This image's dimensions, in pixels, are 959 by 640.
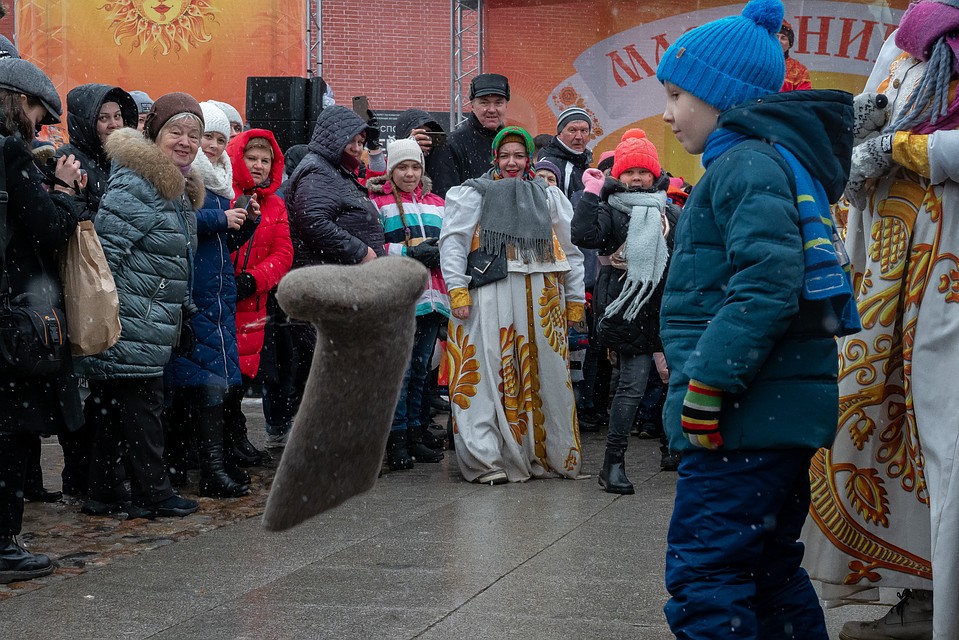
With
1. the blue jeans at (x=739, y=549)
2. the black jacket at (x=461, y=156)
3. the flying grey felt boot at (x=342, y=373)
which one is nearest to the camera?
the flying grey felt boot at (x=342, y=373)

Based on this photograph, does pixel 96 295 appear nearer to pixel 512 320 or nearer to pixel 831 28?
pixel 512 320

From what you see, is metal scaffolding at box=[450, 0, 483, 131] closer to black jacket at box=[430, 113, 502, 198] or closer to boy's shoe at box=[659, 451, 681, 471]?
black jacket at box=[430, 113, 502, 198]

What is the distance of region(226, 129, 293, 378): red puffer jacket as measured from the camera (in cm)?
696

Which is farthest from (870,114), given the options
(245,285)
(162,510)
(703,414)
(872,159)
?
(245,285)

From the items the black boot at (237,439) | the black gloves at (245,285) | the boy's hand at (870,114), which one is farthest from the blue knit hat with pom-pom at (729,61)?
the black boot at (237,439)

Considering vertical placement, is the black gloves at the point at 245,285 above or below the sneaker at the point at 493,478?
above

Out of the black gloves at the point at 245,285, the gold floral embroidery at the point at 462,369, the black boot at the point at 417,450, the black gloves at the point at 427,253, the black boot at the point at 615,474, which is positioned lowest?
the black boot at the point at 417,450

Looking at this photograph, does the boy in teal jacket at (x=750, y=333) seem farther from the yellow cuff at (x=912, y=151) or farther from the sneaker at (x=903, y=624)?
the sneaker at (x=903, y=624)

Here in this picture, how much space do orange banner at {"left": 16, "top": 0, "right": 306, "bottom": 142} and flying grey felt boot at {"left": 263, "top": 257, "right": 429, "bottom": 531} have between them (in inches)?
474

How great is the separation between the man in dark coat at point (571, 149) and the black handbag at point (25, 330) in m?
4.95

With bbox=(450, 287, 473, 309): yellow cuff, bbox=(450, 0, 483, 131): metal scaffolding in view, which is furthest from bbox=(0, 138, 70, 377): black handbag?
bbox=(450, 0, 483, 131): metal scaffolding

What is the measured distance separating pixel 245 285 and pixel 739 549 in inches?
174

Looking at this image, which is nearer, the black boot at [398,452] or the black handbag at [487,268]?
the black handbag at [487,268]

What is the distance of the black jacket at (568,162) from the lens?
9055 millimetres
